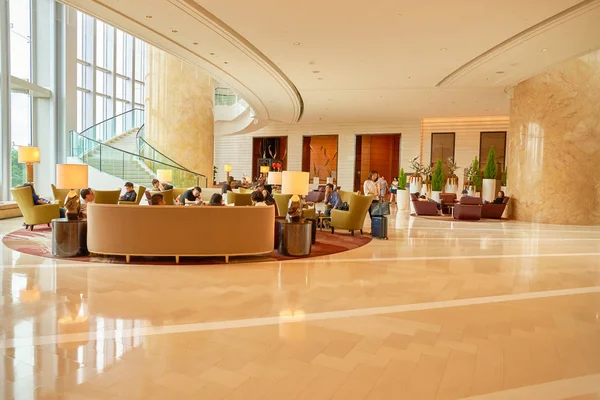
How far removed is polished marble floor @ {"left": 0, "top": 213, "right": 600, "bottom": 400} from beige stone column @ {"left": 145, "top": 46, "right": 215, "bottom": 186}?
9425 mm

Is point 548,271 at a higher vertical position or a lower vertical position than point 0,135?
lower

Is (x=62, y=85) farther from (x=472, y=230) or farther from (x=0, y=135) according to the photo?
(x=472, y=230)

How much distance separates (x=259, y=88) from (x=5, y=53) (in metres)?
6.85

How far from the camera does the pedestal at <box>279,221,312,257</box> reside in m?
6.70

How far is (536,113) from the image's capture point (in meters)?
12.7

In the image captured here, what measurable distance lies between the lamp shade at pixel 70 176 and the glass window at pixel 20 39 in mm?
9473

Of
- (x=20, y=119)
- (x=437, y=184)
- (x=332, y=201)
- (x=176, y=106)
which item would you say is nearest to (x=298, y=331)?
(x=332, y=201)

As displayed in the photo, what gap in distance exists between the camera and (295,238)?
6.71m

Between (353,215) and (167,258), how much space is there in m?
3.95

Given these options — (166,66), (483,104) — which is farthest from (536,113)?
(166,66)

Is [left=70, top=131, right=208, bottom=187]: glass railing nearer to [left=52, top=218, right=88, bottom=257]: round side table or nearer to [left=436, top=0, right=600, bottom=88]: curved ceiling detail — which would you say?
[left=52, top=218, right=88, bottom=257]: round side table

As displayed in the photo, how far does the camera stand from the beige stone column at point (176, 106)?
15461 mm

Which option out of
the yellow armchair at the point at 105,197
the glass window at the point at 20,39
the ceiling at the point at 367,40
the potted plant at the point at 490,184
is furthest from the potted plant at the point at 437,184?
the glass window at the point at 20,39

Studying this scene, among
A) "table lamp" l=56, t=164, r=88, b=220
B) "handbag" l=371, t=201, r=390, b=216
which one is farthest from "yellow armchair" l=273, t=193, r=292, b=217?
"table lamp" l=56, t=164, r=88, b=220
